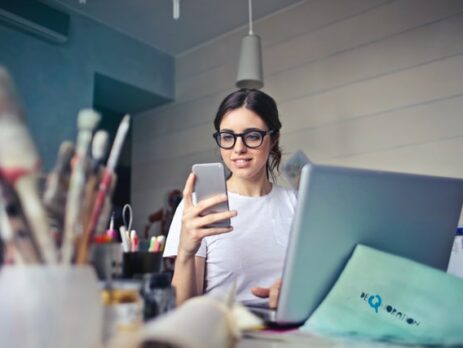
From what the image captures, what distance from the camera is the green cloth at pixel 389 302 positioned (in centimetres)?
64

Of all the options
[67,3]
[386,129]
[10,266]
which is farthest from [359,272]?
[67,3]

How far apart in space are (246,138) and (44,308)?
3.36 ft

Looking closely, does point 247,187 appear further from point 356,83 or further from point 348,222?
point 356,83

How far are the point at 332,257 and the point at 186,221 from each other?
0.36 meters

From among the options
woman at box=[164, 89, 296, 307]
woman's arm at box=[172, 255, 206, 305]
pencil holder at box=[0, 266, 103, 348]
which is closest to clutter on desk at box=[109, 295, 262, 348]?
pencil holder at box=[0, 266, 103, 348]

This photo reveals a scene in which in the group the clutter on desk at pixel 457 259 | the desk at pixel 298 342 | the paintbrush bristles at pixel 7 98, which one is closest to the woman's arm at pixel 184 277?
the desk at pixel 298 342

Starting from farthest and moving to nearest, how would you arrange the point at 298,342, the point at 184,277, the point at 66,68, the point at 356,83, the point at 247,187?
the point at 66,68, the point at 356,83, the point at 247,187, the point at 184,277, the point at 298,342

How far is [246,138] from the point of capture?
1354 mm

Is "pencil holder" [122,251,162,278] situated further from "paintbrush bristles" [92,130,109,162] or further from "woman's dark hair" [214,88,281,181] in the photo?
"woman's dark hair" [214,88,281,181]

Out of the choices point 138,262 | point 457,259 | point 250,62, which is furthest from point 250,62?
point 138,262

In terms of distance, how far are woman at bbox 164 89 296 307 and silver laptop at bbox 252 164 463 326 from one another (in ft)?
1.72

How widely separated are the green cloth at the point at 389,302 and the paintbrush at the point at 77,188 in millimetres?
407

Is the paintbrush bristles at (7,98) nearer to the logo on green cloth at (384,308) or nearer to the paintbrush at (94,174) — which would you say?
the paintbrush at (94,174)

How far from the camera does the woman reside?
4.20 feet
